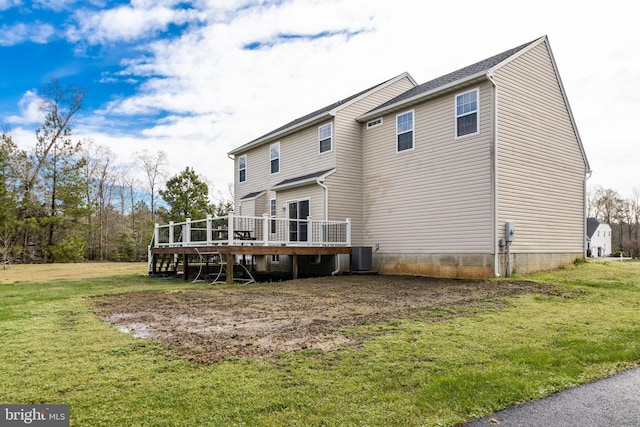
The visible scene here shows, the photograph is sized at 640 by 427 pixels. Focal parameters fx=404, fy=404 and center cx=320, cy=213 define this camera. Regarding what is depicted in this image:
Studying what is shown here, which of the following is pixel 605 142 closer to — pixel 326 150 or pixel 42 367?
pixel 326 150

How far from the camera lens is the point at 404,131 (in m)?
13.5

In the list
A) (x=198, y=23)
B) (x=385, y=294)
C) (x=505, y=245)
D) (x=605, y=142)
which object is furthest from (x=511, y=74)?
(x=605, y=142)

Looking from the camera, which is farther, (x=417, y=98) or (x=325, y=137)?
(x=325, y=137)

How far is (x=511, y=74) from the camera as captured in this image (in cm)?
1169

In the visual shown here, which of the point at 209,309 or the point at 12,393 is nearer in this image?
the point at 12,393

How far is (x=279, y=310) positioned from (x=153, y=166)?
3101cm

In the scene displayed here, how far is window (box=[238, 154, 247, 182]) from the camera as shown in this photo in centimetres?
2003

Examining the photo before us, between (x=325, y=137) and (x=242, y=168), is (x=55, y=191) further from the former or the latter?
(x=325, y=137)

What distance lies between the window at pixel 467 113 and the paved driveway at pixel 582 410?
9052mm

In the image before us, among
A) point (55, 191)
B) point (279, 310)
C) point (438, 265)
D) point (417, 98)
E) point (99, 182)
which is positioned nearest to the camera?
point (279, 310)

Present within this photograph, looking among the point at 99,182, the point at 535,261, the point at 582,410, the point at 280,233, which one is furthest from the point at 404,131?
the point at 99,182

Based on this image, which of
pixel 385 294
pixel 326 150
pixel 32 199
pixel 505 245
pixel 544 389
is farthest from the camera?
pixel 32 199

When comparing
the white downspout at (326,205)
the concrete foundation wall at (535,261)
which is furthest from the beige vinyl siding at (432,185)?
the white downspout at (326,205)

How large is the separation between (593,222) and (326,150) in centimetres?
4409
